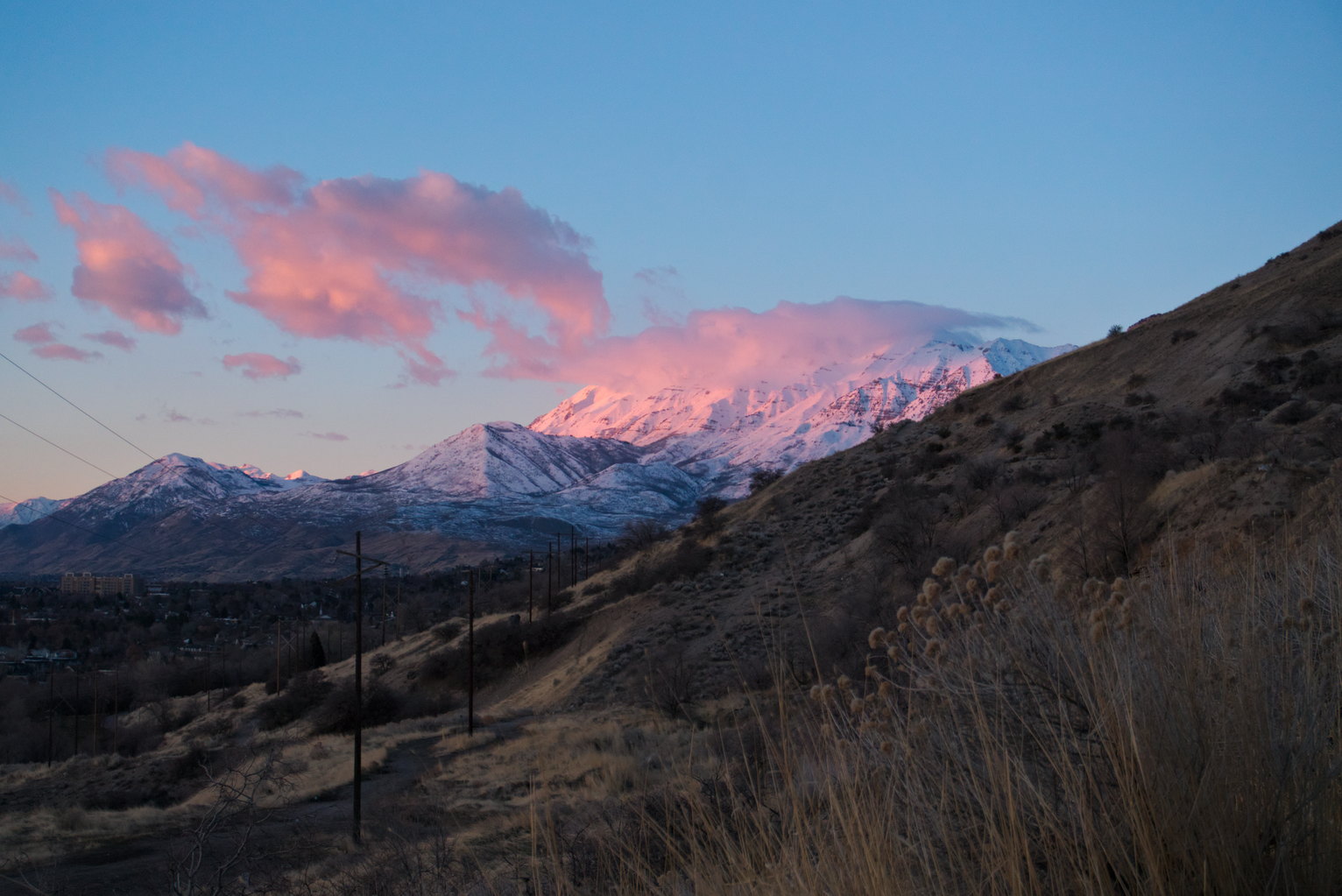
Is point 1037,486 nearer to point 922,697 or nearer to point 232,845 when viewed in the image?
point 232,845

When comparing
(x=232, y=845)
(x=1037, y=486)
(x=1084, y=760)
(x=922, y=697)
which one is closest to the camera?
(x=1084, y=760)

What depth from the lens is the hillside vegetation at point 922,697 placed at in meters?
2.79

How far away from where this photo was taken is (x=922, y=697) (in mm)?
4156

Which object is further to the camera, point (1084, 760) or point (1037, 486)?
point (1037, 486)

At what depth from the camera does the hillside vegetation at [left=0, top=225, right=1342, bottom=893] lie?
9.14 ft

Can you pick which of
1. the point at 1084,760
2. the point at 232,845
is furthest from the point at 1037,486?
the point at 1084,760

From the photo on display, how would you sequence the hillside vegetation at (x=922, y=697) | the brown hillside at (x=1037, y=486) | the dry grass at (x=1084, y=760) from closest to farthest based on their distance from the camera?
the dry grass at (x=1084, y=760)
the hillside vegetation at (x=922, y=697)
the brown hillside at (x=1037, y=486)

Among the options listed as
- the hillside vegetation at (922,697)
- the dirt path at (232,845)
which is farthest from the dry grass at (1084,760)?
the dirt path at (232,845)

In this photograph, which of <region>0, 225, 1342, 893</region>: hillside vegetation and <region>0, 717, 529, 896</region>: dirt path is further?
<region>0, 717, 529, 896</region>: dirt path

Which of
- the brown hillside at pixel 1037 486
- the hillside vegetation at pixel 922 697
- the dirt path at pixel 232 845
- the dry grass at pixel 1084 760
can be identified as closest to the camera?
the dry grass at pixel 1084 760

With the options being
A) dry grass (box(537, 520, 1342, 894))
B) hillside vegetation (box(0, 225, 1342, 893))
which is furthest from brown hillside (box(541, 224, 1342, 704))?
dry grass (box(537, 520, 1342, 894))

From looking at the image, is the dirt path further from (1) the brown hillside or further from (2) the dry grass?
(2) the dry grass

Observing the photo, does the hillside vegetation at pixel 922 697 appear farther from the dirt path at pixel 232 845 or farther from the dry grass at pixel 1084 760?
the dirt path at pixel 232 845

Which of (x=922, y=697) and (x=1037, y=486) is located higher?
(x=1037, y=486)
